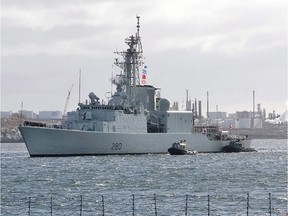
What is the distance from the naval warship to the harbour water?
543cm

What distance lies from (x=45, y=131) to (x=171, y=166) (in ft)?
74.8

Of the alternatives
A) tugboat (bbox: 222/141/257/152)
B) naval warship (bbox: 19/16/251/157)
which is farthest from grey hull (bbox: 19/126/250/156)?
tugboat (bbox: 222/141/257/152)

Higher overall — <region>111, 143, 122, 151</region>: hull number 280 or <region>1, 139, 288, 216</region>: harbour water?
<region>111, 143, 122, 151</region>: hull number 280

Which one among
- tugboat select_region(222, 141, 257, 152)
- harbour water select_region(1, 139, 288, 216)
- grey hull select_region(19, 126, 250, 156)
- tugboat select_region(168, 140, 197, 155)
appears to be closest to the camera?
harbour water select_region(1, 139, 288, 216)

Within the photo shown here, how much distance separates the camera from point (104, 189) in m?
70.8

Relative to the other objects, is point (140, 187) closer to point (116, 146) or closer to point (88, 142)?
point (88, 142)

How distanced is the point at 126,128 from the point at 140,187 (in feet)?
176

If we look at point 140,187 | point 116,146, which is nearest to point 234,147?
point 116,146

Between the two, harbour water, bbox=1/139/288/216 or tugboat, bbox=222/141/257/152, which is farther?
tugboat, bbox=222/141/257/152

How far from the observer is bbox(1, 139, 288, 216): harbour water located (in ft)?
187

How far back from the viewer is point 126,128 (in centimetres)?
12588

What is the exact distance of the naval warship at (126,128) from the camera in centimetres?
11675

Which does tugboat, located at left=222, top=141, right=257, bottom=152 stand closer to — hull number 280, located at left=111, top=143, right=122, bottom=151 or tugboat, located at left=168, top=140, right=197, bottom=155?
tugboat, located at left=168, top=140, right=197, bottom=155

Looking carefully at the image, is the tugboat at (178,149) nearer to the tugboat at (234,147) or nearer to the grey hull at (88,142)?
the grey hull at (88,142)
